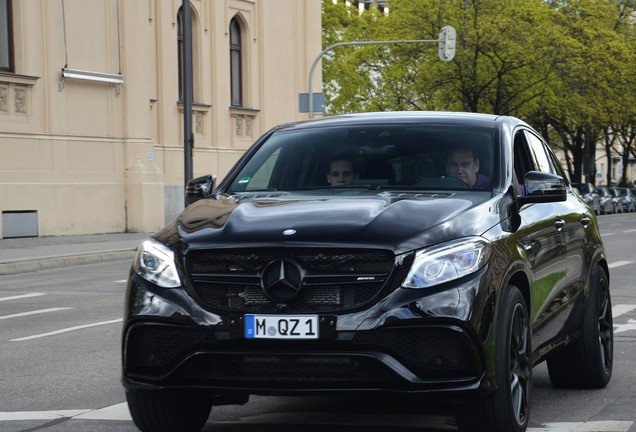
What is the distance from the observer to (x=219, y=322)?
5480mm

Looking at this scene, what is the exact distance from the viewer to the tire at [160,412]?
19.6ft

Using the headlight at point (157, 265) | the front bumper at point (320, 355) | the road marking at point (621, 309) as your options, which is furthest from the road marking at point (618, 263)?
the front bumper at point (320, 355)

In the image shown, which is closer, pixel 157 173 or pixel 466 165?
pixel 466 165

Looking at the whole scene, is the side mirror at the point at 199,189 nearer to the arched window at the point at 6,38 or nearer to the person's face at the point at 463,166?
the person's face at the point at 463,166

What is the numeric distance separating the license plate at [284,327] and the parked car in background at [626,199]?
2712 inches

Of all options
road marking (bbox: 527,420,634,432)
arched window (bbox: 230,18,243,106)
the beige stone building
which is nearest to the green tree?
the beige stone building

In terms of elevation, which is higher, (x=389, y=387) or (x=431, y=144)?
(x=431, y=144)

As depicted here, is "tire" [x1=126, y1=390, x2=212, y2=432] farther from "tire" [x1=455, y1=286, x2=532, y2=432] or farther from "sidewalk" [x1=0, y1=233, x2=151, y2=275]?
"sidewalk" [x1=0, y1=233, x2=151, y2=275]

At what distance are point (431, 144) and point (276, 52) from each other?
116ft

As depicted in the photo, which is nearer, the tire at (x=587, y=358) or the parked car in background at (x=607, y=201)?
→ the tire at (x=587, y=358)

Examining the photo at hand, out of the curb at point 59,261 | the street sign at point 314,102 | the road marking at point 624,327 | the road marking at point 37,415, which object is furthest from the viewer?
the street sign at point 314,102

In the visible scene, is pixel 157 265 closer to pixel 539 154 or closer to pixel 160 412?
pixel 160 412

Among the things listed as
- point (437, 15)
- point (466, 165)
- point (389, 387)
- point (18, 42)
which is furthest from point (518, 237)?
point (437, 15)

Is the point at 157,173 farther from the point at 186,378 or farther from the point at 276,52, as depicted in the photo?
the point at 186,378
